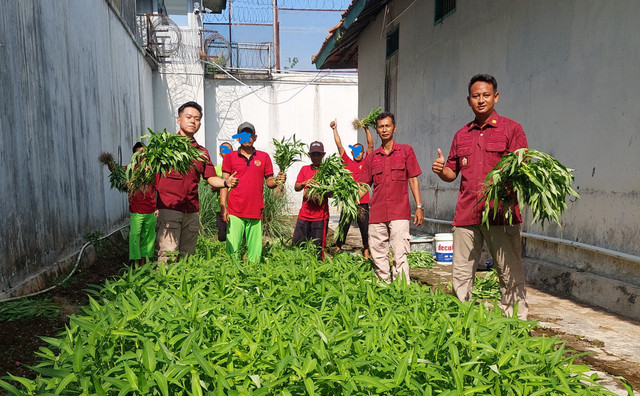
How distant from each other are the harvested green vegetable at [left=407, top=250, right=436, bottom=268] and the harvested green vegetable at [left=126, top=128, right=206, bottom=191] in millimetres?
3816

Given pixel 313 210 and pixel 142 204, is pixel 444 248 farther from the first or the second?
pixel 142 204

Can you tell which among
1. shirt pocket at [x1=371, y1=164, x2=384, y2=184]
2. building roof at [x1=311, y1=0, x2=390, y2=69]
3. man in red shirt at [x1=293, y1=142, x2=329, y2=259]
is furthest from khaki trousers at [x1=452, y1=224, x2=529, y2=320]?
building roof at [x1=311, y1=0, x2=390, y2=69]

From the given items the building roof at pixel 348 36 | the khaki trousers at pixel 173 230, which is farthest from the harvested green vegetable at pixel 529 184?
the building roof at pixel 348 36

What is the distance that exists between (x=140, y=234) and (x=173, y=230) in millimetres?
1786

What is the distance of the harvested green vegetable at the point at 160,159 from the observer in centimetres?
511

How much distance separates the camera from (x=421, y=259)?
7891 millimetres

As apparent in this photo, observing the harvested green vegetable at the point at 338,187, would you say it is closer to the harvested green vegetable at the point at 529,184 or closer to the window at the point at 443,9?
the harvested green vegetable at the point at 529,184

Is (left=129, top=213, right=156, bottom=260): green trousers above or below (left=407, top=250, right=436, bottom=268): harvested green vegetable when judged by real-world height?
above

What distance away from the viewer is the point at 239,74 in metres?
18.5

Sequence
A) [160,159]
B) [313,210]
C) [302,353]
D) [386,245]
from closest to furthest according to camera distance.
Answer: [302,353] → [160,159] → [386,245] → [313,210]

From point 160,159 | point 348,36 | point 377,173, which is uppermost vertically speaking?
point 348,36

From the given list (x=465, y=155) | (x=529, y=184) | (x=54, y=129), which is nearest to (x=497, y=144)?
(x=465, y=155)

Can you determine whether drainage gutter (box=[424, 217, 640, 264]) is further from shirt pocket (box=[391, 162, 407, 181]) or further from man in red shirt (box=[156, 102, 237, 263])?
man in red shirt (box=[156, 102, 237, 263])

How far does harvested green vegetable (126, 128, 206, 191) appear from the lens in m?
5.11
